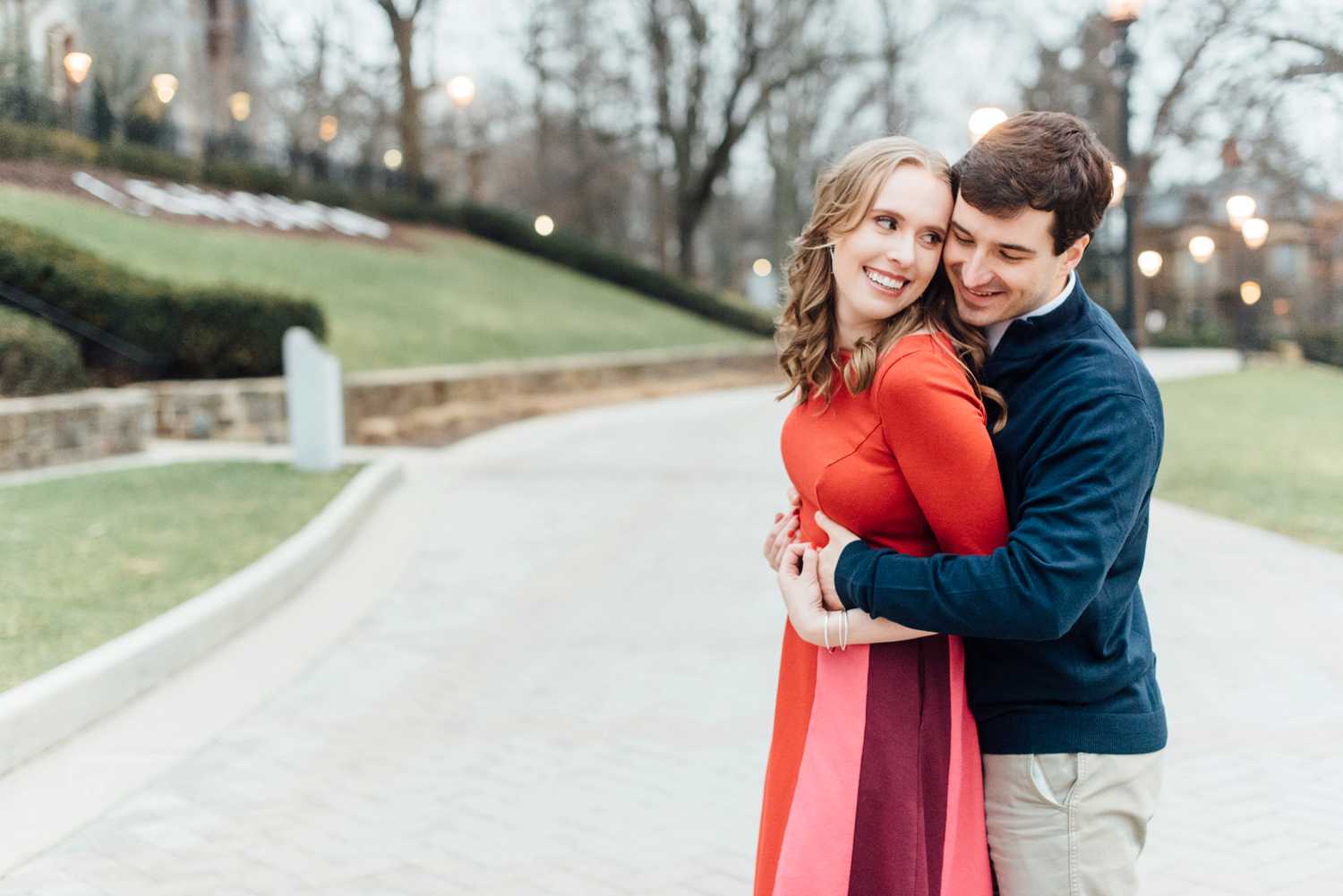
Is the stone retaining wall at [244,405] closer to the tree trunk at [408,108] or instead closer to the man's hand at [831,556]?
the man's hand at [831,556]

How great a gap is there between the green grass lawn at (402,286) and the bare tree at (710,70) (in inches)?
263

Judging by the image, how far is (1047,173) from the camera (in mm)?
1979

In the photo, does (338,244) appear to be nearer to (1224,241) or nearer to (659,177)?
(659,177)

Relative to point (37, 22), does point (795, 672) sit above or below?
below

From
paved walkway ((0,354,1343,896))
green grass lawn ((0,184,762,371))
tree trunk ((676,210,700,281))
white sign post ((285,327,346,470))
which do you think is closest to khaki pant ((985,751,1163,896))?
paved walkway ((0,354,1343,896))

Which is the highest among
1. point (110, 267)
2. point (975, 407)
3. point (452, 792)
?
point (110, 267)

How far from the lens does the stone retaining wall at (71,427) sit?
11.7m

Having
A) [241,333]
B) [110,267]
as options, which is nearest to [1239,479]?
[241,333]

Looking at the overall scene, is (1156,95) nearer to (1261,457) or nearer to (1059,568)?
(1261,457)

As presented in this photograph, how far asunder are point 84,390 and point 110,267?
2.17 metres

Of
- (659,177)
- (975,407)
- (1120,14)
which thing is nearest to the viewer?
(975,407)

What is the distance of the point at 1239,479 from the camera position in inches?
504

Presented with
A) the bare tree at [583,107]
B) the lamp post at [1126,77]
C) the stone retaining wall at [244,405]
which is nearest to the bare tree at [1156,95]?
the lamp post at [1126,77]

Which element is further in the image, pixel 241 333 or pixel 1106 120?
pixel 1106 120
